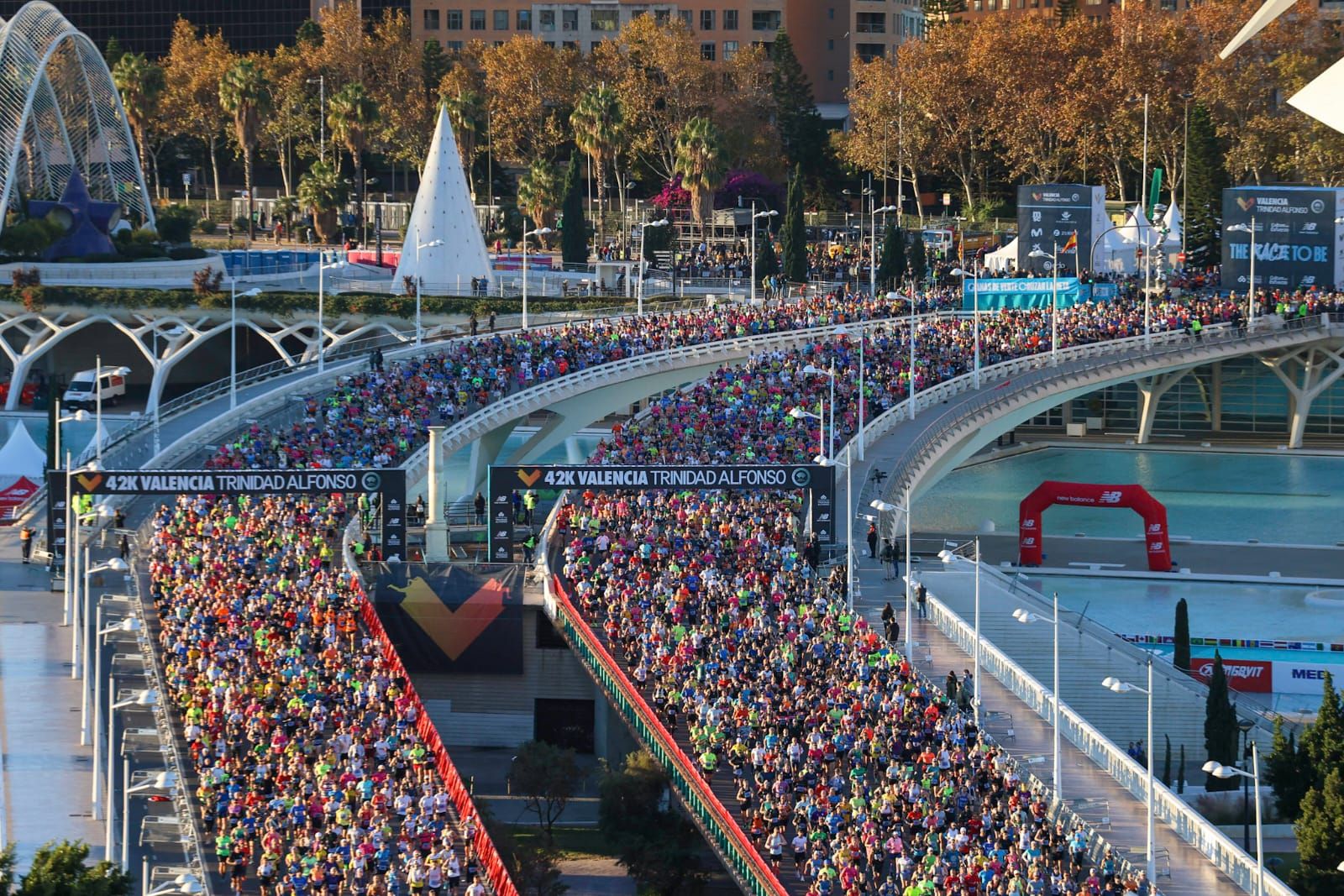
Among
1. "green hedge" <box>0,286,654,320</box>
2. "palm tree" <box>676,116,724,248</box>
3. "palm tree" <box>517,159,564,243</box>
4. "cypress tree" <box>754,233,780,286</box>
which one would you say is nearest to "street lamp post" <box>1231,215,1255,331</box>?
"cypress tree" <box>754,233,780,286</box>

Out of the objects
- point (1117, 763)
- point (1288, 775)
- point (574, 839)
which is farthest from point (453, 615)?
point (1288, 775)

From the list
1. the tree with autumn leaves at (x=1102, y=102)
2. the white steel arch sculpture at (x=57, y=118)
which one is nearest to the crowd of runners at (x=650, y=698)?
the white steel arch sculpture at (x=57, y=118)

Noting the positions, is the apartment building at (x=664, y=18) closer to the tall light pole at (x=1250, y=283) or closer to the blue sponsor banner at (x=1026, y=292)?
the blue sponsor banner at (x=1026, y=292)

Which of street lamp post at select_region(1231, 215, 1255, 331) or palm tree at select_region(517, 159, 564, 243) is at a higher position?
palm tree at select_region(517, 159, 564, 243)

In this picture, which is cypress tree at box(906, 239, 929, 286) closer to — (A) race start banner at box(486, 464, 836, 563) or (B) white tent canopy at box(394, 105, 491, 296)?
(B) white tent canopy at box(394, 105, 491, 296)

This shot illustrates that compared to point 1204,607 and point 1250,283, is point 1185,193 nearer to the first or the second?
point 1250,283
